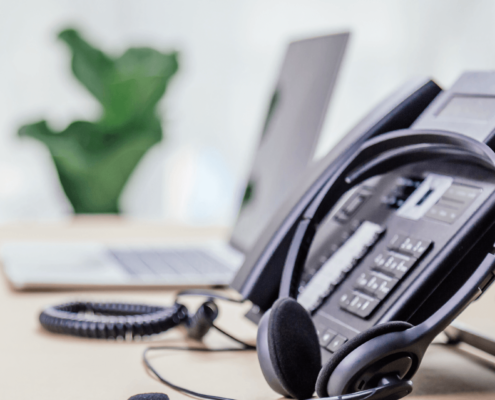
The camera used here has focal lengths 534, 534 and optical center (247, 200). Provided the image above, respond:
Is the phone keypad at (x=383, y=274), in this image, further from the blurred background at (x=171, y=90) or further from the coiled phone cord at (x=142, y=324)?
the blurred background at (x=171, y=90)

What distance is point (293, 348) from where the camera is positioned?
30 centimetres

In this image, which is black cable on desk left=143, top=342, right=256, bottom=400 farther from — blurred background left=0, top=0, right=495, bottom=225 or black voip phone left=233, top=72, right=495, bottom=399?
blurred background left=0, top=0, right=495, bottom=225

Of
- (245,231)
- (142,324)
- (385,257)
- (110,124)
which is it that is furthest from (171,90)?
(385,257)

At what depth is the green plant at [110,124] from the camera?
1.78 metres

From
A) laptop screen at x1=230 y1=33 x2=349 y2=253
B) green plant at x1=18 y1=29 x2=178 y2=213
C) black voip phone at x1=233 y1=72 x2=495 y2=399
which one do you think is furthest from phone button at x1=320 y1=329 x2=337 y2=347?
green plant at x1=18 y1=29 x2=178 y2=213

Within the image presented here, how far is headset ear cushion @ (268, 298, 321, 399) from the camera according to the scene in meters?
0.30

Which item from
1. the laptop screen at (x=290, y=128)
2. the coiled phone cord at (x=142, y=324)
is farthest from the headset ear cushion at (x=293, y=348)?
the laptop screen at (x=290, y=128)

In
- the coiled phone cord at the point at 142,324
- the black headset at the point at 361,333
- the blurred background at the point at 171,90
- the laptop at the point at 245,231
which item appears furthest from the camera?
the blurred background at the point at 171,90

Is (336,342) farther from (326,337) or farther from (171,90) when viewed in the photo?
(171,90)

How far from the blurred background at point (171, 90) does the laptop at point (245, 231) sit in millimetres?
1104

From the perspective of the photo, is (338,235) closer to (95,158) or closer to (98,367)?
(98,367)

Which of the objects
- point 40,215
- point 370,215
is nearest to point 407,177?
point 370,215

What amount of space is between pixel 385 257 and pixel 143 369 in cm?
19

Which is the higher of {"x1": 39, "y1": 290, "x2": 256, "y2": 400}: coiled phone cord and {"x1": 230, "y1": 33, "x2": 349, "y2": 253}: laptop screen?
{"x1": 230, "y1": 33, "x2": 349, "y2": 253}: laptop screen
